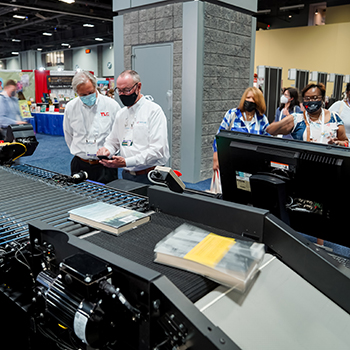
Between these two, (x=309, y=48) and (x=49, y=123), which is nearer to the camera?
(x=49, y=123)

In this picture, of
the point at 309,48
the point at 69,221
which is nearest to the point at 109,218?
the point at 69,221

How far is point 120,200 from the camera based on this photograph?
1.43 m

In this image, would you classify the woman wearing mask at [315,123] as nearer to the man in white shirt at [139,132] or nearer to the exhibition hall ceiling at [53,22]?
the man in white shirt at [139,132]

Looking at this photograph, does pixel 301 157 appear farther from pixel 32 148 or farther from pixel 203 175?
pixel 203 175

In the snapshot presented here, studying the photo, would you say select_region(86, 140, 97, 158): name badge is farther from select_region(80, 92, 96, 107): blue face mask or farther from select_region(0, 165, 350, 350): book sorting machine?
select_region(0, 165, 350, 350): book sorting machine

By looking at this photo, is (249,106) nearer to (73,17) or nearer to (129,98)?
(129,98)

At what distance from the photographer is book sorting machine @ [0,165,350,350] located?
2.35ft

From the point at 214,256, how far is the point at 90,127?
2425mm

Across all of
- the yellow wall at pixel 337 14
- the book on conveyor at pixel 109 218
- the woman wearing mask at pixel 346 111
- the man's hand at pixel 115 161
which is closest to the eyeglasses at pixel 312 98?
the woman wearing mask at pixel 346 111

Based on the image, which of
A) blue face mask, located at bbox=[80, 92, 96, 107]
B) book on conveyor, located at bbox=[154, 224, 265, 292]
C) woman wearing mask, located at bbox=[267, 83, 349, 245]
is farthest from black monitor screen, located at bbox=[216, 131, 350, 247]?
blue face mask, located at bbox=[80, 92, 96, 107]

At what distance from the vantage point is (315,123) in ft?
9.39

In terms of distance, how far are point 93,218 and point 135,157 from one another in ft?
4.65

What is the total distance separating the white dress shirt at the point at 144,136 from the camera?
2.51m

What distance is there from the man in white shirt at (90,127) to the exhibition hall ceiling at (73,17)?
851 cm
